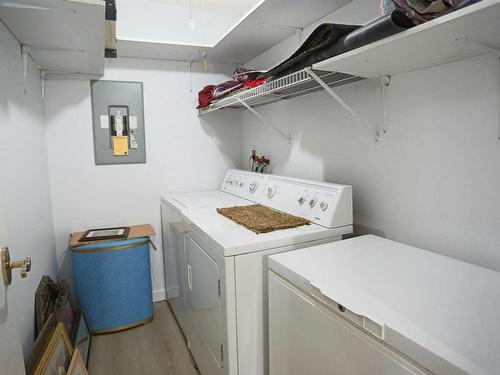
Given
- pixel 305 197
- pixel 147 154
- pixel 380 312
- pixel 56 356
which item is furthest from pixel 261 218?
pixel 147 154

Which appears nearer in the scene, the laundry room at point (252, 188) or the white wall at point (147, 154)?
the laundry room at point (252, 188)

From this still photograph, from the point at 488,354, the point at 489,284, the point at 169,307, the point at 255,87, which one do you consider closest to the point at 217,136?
the point at 255,87

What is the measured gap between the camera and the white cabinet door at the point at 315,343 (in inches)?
32.7

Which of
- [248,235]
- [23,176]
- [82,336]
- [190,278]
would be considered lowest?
[82,336]

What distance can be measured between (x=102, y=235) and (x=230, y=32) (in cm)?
172

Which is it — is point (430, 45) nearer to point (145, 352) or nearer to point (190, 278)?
point (190, 278)

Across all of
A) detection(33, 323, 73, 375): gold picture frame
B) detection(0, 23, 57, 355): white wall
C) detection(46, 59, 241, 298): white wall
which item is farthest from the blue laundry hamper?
detection(33, 323, 73, 375): gold picture frame

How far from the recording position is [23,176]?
5.85ft

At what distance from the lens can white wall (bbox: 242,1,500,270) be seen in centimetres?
119

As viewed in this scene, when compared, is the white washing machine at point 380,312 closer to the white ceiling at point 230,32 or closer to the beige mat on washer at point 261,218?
the beige mat on washer at point 261,218

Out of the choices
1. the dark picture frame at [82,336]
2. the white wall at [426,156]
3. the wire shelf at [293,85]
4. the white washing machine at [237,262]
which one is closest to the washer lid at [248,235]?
the white washing machine at [237,262]

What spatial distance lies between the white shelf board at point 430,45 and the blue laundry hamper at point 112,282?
188cm

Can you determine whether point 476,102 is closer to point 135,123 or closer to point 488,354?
point 488,354

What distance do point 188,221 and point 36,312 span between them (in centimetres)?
92
